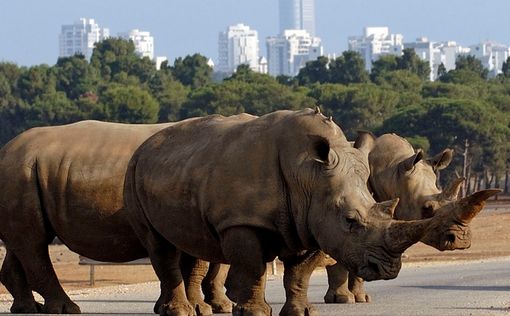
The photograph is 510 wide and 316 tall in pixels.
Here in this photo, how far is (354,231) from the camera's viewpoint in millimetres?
12156

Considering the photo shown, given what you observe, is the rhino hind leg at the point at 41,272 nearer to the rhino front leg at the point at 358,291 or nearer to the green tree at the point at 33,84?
the rhino front leg at the point at 358,291

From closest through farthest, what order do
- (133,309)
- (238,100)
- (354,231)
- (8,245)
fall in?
(354,231), (8,245), (133,309), (238,100)

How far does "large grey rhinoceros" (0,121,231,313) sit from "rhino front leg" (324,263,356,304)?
67.1 inches

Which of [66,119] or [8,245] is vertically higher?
[8,245]

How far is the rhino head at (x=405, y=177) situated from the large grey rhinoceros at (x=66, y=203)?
192 centimetres

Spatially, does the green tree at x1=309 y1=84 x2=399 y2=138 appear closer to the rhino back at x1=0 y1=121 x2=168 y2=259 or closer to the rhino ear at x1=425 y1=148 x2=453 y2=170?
the rhino ear at x1=425 y1=148 x2=453 y2=170

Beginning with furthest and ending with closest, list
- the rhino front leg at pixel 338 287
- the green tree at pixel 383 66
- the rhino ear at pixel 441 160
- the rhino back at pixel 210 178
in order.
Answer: the green tree at pixel 383 66, the rhino front leg at pixel 338 287, the rhino ear at pixel 441 160, the rhino back at pixel 210 178

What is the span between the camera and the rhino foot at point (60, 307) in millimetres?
15461

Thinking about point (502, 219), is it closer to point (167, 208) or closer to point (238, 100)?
point (238, 100)

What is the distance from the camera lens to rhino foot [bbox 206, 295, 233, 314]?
610 inches

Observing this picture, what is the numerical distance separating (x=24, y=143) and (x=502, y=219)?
42.7 meters

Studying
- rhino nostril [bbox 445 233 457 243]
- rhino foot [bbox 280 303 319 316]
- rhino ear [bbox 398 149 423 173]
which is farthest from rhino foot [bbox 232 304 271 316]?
rhino ear [bbox 398 149 423 173]

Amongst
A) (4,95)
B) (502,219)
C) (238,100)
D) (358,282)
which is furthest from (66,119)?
(358,282)

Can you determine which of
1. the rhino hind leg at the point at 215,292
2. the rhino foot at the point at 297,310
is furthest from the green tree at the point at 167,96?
the rhino foot at the point at 297,310
